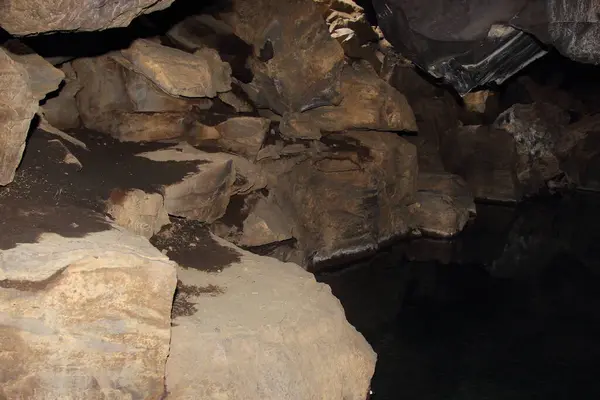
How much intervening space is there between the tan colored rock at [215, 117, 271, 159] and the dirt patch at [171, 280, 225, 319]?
3677 mm

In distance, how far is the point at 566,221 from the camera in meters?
14.4

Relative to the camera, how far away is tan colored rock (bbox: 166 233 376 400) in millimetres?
4277

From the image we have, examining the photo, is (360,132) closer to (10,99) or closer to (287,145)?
(287,145)

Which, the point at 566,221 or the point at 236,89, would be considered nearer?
the point at 236,89

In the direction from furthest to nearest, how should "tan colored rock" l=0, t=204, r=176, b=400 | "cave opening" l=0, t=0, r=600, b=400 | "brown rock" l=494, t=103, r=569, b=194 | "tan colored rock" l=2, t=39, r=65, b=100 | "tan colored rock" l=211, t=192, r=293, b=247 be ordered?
"brown rock" l=494, t=103, r=569, b=194 → "tan colored rock" l=211, t=192, r=293, b=247 → "tan colored rock" l=2, t=39, r=65, b=100 → "cave opening" l=0, t=0, r=600, b=400 → "tan colored rock" l=0, t=204, r=176, b=400

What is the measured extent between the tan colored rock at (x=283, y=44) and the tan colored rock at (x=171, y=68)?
5.20ft

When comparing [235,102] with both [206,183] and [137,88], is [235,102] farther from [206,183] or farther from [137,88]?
[206,183]

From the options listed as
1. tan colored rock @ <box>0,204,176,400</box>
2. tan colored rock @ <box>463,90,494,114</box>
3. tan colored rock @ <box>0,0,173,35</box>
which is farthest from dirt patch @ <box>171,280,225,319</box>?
tan colored rock @ <box>463,90,494,114</box>

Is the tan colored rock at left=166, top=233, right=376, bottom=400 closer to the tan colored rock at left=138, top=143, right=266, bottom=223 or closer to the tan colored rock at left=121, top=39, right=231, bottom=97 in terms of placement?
the tan colored rock at left=138, top=143, right=266, bottom=223

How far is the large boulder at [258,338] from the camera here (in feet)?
14.1

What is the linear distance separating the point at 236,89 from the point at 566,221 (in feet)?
29.3

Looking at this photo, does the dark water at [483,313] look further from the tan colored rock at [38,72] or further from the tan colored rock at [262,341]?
the tan colored rock at [38,72]

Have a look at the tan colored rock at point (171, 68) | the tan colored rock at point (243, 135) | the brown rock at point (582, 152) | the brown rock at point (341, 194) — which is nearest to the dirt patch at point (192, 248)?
the tan colored rock at point (171, 68)

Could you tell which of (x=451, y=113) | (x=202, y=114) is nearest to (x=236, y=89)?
(x=202, y=114)
